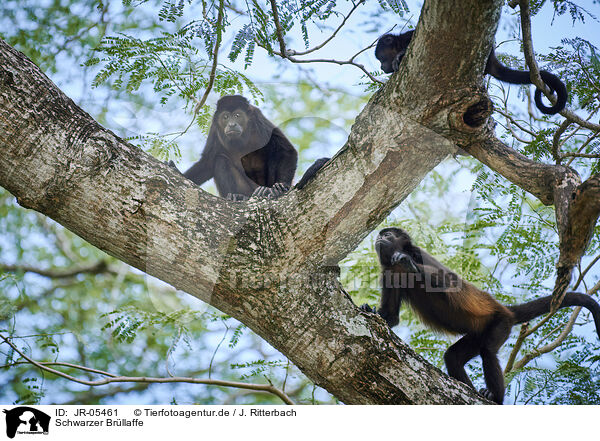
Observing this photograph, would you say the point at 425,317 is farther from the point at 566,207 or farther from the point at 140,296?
the point at 140,296

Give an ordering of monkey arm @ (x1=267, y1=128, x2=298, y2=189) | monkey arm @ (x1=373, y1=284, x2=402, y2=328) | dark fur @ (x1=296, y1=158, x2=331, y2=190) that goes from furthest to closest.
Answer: monkey arm @ (x1=373, y1=284, x2=402, y2=328) < monkey arm @ (x1=267, y1=128, x2=298, y2=189) < dark fur @ (x1=296, y1=158, x2=331, y2=190)

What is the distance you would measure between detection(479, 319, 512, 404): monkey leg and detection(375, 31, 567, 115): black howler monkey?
1767mm

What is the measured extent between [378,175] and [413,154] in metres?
0.20

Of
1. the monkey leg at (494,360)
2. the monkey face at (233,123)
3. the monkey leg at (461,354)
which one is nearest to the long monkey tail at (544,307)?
the monkey leg at (494,360)

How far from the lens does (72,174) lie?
Answer: 251 cm

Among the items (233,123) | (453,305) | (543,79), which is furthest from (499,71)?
(233,123)

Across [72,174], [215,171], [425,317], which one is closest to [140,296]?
[215,171]

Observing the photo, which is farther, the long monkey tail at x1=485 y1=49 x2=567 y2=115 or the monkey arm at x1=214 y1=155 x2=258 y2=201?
the monkey arm at x1=214 y1=155 x2=258 y2=201

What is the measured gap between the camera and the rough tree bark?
8.18 feet

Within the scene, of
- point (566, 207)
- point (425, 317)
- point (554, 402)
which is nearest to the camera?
point (566, 207)

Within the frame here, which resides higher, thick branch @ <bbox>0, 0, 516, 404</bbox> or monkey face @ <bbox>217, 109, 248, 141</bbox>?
monkey face @ <bbox>217, 109, 248, 141</bbox>
